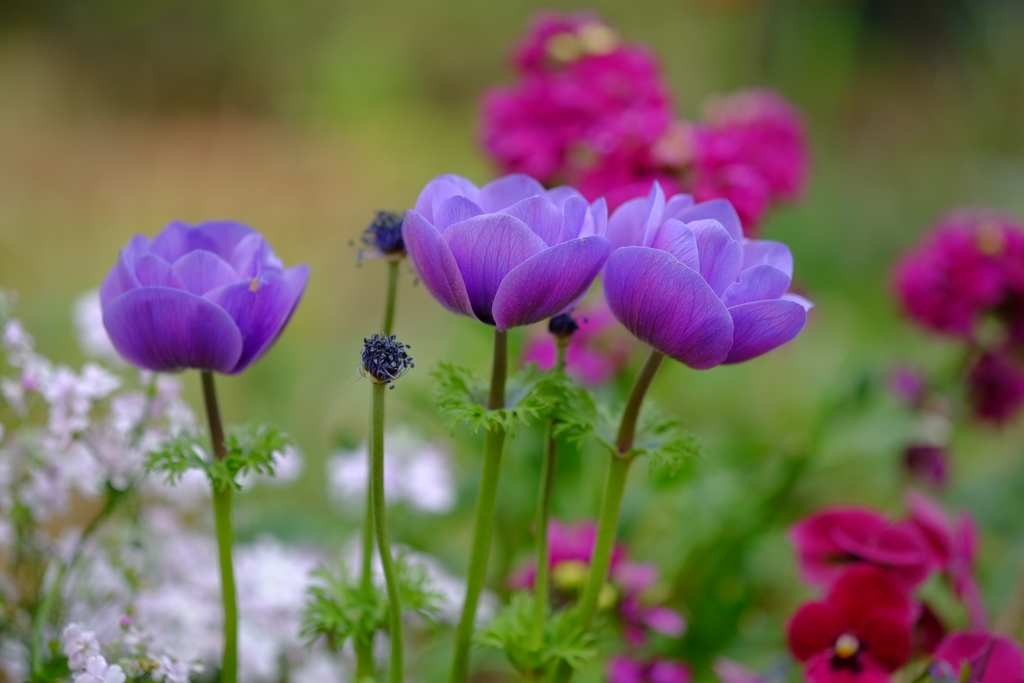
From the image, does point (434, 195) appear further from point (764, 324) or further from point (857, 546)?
point (857, 546)

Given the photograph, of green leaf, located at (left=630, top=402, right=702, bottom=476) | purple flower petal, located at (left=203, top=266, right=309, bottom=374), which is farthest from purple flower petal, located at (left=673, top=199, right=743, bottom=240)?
purple flower petal, located at (left=203, top=266, right=309, bottom=374)

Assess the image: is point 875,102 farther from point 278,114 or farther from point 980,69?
point 278,114

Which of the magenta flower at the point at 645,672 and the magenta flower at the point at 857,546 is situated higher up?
the magenta flower at the point at 857,546

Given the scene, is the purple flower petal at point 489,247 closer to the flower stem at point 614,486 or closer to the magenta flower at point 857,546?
the flower stem at point 614,486

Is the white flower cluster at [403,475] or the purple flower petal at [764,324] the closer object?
the purple flower petal at [764,324]

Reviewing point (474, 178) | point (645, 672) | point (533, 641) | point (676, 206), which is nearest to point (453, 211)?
point (676, 206)

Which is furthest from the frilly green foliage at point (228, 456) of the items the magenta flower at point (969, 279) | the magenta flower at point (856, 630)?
the magenta flower at point (969, 279)

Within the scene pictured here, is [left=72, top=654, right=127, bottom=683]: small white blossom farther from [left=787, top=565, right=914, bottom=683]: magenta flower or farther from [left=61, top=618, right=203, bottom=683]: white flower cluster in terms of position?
[left=787, top=565, right=914, bottom=683]: magenta flower
